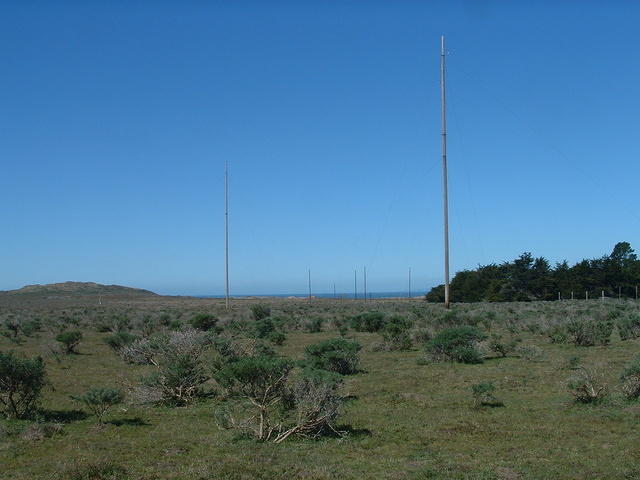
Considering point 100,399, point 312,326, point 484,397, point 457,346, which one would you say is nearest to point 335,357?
point 457,346

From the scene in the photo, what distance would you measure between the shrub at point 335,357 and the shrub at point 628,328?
11.8m

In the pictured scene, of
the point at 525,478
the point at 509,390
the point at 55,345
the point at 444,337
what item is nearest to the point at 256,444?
the point at 525,478

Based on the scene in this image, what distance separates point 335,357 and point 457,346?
4.26 metres

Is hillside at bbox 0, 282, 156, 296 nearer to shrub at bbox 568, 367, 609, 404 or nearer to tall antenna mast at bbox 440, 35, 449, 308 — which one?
tall antenna mast at bbox 440, 35, 449, 308

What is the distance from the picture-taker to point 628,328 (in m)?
24.8

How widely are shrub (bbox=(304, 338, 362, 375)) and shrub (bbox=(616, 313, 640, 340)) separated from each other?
1179 centimetres

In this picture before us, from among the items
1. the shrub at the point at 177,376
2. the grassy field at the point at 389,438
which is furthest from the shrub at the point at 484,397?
the shrub at the point at 177,376

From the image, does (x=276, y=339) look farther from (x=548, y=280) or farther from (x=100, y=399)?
(x=548, y=280)

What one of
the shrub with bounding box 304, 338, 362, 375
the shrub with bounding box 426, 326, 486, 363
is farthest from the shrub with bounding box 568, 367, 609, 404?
the shrub with bounding box 304, 338, 362, 375

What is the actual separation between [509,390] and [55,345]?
1708 centimetres

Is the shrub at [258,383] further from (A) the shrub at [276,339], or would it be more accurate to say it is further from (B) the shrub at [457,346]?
(A) the shrub at [276,339]

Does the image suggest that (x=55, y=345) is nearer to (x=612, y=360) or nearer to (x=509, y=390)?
(x=509, y=390)

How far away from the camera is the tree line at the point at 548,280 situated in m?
67.4

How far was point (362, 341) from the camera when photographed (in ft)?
90.5
